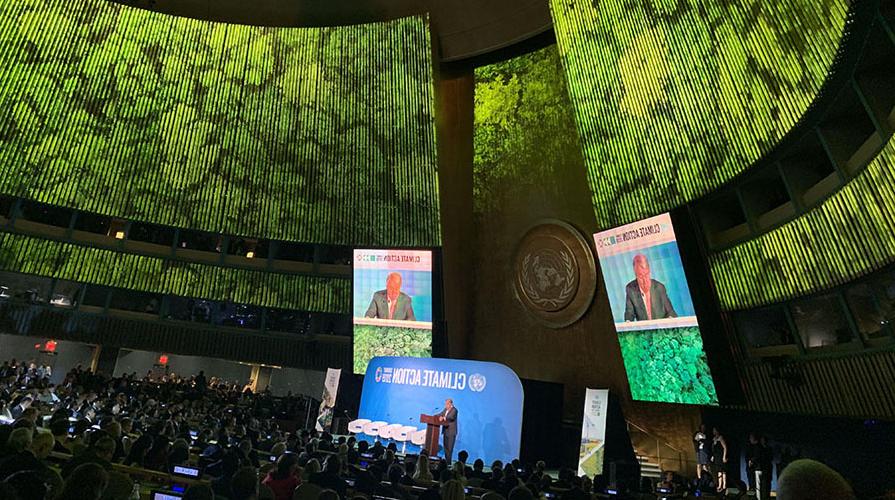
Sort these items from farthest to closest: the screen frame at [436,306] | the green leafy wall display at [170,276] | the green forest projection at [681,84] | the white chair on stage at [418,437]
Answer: the green leafy wall display at [170,276]
the screen frame at [436,306]
the white chair on stage at [418,437]
the green forest projection at [681,84]

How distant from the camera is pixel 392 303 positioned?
1448cm

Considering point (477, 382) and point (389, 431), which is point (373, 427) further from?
point (477, 382)

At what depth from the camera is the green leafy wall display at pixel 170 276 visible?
1547 cm

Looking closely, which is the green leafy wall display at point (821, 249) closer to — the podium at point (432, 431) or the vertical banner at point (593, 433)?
the vertical banner at point (593, 433)

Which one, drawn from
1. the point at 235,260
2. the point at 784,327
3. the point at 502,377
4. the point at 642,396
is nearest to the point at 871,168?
the point at 784,327

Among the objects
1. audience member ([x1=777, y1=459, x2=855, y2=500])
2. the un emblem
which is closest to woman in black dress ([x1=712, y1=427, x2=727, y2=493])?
the un emblem

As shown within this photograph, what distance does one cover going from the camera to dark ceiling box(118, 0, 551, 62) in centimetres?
1508

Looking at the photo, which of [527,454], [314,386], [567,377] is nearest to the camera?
[527,454]

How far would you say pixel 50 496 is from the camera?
10.1 ft

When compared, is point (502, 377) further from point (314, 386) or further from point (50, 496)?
point (314, 386)

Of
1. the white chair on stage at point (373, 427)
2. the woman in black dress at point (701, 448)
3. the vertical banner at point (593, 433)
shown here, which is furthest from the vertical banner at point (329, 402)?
the woman in black dress at point (701, 448)

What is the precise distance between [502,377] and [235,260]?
33.1 feet

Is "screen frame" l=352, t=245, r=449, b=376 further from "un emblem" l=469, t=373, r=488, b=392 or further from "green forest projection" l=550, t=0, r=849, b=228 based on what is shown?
"green forest projection" l=550, t=0, r=849, b=228

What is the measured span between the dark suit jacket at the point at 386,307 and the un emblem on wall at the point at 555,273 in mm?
2848
